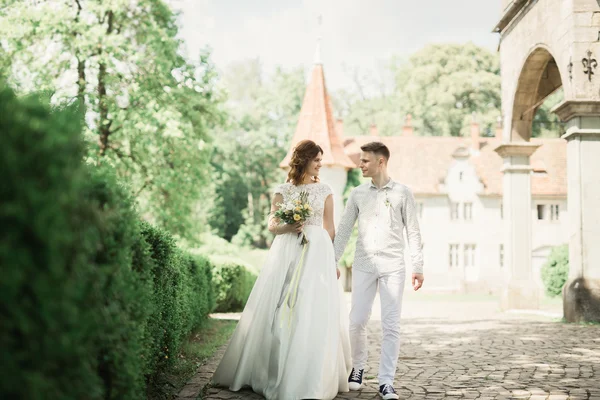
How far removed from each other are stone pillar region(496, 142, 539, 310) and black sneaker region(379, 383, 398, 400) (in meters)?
11.3

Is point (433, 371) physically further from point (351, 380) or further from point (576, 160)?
point (576, 160)

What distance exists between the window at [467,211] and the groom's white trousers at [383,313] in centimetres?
3589

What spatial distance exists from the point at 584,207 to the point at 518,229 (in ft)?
14.4

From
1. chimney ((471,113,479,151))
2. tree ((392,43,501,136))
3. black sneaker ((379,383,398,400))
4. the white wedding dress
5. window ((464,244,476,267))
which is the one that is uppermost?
tree ((392,43,501,136))

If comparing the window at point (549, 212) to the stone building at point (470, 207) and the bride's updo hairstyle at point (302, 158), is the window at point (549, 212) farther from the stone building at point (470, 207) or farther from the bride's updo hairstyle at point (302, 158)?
the bride's updo hairstyle at point (302, 158)

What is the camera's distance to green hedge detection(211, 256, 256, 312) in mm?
14922

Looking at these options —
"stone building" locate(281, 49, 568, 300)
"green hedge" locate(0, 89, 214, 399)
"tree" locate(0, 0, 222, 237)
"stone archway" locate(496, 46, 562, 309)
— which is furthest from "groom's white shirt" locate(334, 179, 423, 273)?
"stone building" locate(281, 49, 568, 300)

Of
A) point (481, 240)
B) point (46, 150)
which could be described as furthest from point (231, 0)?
point (46, 150)

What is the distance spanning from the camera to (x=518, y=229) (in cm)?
1584

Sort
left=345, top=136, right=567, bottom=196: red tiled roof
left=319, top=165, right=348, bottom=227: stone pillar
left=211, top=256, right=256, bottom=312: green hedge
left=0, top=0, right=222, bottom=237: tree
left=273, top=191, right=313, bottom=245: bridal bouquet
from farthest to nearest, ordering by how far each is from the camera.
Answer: left=345, top=136, right=567, bottom=196: red tiled roof < left=319, top=165, right=348, bottom=227: stone pillar < left=0, top=0, right=222, bottom=237: tree < left=211, top=256, right=256, bottom=312: green hedge < left=273, top=191, right=313, bottom=245: bridal bouquet

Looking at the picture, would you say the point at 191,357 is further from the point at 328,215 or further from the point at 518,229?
the point at 518,229

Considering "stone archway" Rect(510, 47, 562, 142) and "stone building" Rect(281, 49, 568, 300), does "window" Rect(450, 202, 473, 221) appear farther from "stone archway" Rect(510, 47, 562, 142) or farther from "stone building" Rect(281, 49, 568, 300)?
"stone archway" Rect(510, 47, 562, 142)

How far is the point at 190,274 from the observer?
28.7ft

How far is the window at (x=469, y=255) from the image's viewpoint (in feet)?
133
